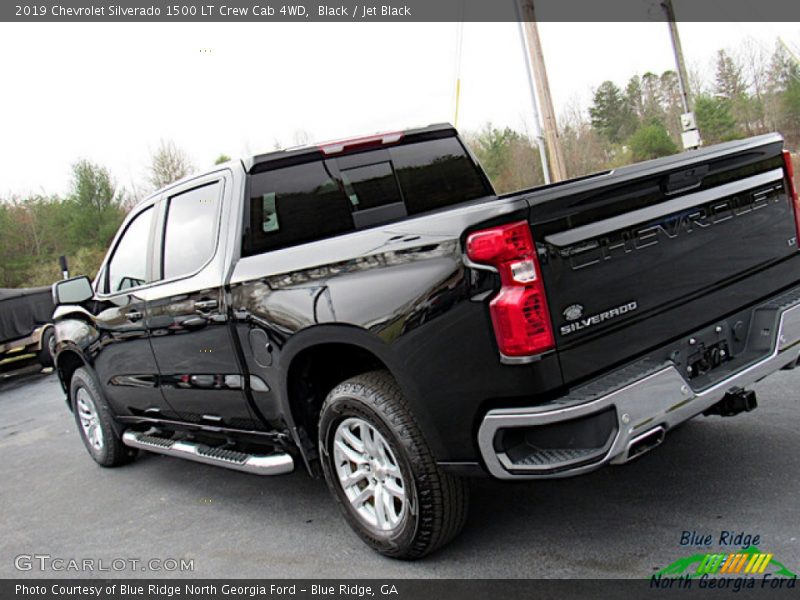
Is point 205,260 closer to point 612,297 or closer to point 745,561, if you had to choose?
point 612,297

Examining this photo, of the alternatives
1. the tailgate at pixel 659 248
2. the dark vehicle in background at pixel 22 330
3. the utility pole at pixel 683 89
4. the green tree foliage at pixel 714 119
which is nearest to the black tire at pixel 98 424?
the tailgate at pixel 659 248

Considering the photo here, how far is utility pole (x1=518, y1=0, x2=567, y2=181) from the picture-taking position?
1304cm

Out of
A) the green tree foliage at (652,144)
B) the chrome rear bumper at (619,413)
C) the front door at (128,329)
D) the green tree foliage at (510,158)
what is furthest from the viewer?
the green tree foliage at (510,158)

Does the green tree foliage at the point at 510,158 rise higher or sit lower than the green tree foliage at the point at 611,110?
lower

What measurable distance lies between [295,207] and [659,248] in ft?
6.58

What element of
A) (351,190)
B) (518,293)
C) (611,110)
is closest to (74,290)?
(351,190)

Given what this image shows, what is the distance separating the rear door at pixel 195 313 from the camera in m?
4.12

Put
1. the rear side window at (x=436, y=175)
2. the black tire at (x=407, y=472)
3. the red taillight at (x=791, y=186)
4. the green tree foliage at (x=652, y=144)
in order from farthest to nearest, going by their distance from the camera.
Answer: the green tree foliage at (x=652, y=144) < the rear side window at (x=436, y=175) < the red taillight at (x=791, y=186) < the black tire at (x=407, y=472)

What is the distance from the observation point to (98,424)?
6.04 m

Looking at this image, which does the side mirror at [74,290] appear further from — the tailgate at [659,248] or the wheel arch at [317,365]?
the tailgate at [659,248]

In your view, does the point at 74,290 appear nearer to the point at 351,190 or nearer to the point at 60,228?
the point at 351,190

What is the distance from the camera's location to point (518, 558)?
3330 mm

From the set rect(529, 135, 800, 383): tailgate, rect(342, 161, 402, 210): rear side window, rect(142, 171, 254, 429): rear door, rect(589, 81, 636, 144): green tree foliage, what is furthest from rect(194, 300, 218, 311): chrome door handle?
rect(589, 81, 636, 144): green tree foliage

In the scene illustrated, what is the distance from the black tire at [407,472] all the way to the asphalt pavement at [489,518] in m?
0.15
